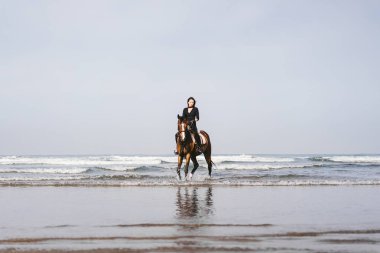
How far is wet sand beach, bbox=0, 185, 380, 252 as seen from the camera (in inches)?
204

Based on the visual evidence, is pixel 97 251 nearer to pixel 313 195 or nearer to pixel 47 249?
pixel 47 249

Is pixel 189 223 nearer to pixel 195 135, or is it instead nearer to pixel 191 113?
pixel 191 113

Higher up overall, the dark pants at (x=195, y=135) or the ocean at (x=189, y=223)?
the dark pants at (x=195, y=135)

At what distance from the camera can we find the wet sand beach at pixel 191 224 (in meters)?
5.18

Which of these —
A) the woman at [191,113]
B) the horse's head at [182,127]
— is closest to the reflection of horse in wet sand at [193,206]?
the horse's head at [182,127]

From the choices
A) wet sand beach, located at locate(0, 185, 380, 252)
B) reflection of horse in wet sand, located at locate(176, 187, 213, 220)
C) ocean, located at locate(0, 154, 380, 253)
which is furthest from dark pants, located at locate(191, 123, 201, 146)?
wet sand beach, located at locate(0, 185, 380, 252)

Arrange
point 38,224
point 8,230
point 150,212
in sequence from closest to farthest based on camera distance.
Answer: point 8,230
point 38,224
point 150,212

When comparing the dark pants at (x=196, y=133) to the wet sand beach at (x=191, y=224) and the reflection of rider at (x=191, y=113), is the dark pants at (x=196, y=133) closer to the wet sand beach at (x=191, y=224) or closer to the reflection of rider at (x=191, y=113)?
the reflection of rider at (x=191, y=113)

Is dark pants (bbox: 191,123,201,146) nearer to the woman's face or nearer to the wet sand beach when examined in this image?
the woman's face

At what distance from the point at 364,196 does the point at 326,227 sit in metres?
5.49

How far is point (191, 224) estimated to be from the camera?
22.4 feet

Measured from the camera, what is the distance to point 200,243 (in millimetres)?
5254

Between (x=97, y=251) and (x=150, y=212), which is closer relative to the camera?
(x=97, y=251)

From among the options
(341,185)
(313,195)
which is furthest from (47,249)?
(341,185)
